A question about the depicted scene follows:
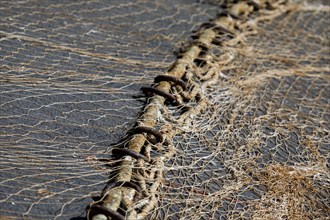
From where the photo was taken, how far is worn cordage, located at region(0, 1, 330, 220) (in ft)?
10.4

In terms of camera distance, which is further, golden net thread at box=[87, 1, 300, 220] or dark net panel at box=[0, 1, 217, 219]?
dark net panel at box=[0, 1, 217, 219]

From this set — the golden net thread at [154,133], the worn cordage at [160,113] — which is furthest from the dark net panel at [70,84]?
the golden net thread at [154,133]

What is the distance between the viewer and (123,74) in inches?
169

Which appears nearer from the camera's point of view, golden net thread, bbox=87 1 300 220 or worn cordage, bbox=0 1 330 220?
golden net thread, bbox=87 1 300 220

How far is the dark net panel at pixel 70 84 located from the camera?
3129 millimetres

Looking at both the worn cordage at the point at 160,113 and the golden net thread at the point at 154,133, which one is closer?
the golden net thread at the point at 154,133

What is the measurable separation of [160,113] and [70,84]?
2.03 ft

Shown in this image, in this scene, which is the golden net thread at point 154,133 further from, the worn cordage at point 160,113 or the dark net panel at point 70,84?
the dark net panel at point 70,84

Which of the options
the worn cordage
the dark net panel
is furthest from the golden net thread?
the dark net panel

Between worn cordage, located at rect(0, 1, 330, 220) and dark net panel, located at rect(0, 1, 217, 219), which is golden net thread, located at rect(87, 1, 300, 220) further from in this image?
dark net panel, located at rect(0, 1, 217, 219)

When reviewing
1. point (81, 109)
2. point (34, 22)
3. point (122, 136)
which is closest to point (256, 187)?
point (122, 136)

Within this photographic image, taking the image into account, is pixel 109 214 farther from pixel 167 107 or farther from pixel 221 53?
pixel 221 53

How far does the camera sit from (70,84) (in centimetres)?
401

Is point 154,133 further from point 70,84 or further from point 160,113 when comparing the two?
point 70,84
